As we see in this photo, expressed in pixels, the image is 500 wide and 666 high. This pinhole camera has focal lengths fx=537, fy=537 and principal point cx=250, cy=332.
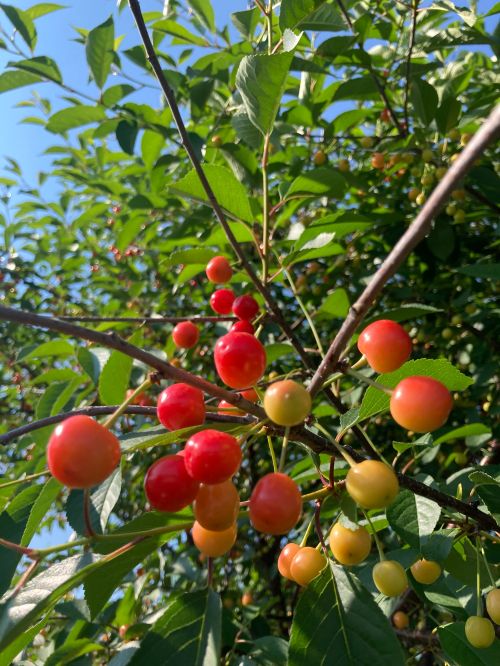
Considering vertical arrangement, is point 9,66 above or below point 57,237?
above

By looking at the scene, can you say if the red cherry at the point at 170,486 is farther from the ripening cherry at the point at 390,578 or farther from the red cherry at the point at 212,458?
the ripening cherry at the point at 390,578

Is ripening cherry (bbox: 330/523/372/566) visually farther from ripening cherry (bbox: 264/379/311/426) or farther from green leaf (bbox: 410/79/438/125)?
green leaf (bbox: 410/79/438/125)

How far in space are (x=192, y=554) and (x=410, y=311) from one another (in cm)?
225

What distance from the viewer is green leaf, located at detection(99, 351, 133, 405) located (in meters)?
1.56

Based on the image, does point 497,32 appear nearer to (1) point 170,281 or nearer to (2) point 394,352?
(2) point 394,352

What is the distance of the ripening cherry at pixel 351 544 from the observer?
102 centimetres

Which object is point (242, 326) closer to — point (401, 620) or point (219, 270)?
point (219, 270)

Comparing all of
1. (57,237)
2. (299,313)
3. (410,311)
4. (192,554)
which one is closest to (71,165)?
(57,237)

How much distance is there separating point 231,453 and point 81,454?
22 cm

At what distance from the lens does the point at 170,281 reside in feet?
15.0

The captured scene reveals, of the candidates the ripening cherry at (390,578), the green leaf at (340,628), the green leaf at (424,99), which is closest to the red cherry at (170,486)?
the green leaf at (340,628)

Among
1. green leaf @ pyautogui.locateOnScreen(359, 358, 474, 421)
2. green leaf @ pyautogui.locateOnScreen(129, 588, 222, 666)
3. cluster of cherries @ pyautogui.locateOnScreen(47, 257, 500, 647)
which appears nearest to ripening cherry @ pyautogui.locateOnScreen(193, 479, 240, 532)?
cluster of cherries @ pyautogui.locateOnScreen(47, 257, 500, 647)

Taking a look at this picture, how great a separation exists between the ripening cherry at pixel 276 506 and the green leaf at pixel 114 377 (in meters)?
0.83

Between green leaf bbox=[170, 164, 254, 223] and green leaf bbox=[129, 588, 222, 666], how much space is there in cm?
122
